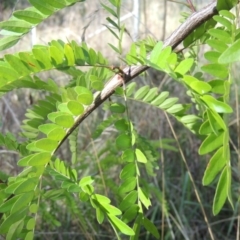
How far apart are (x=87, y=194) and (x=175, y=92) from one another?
5.86 ft

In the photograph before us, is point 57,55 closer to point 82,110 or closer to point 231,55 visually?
point 82,110

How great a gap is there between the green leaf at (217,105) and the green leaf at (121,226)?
132 millimetres

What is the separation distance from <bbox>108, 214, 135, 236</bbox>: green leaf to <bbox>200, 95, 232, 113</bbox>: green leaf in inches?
5.2

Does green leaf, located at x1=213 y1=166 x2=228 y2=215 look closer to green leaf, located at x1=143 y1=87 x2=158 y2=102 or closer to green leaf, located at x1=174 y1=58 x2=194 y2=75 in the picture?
green leaf, located at x1=174 y1=58 x2=194 y2=75

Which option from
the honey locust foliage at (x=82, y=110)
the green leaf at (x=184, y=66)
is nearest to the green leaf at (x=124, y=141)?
the honey locust foliage at (x=82, y=110)

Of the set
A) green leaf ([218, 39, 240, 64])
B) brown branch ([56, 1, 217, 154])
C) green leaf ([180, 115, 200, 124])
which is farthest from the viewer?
green leaf ([180, 115, 200, 124])

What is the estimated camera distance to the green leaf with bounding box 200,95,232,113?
348mm

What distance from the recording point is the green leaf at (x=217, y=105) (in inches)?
13.7

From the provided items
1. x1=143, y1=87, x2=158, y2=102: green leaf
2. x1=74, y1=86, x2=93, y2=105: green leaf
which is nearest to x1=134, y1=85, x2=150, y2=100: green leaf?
x1=143, y1=87, x2=158, y2=102: green leaf

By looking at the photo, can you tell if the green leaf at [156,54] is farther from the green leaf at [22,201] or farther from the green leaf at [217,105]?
the green leaf at [22,201]

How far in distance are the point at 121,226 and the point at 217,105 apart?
14 centimetres

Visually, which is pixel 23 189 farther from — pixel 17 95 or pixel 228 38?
pixel 17 95

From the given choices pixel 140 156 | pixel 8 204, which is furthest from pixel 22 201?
pixel 140 156

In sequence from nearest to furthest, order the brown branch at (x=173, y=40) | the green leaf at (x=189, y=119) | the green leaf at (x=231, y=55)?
the green leaf at (x=231, y=55) → the brown branch at (x=173, y=40) → the green leaf at (x=189, y=119)
